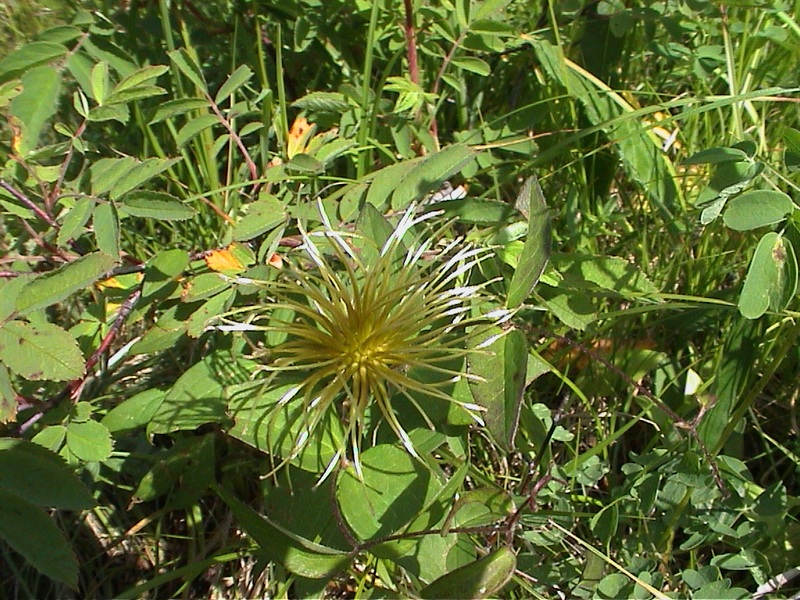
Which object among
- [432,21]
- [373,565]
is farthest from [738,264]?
[373,565]

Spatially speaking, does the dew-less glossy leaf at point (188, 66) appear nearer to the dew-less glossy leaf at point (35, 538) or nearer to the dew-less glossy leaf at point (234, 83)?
the dew-less glossy leaf at point (234, 83)

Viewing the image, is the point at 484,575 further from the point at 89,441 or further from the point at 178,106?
the point at 178,106

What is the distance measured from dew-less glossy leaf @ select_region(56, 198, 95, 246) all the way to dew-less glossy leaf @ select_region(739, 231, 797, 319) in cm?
115

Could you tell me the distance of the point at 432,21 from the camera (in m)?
1.76

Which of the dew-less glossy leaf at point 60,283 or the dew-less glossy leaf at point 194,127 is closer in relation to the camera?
the dew-less glossy leaf at point 60,283

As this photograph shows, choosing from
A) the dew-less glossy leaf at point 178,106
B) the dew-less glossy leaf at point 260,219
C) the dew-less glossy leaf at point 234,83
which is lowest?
the dew-less glossy leaf at point 260,219

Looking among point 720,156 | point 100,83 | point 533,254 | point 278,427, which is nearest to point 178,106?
point 100,83

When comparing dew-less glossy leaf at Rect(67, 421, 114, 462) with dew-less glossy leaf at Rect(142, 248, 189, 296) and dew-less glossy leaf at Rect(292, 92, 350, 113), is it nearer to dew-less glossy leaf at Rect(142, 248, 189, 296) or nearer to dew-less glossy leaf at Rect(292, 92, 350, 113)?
→ dew-less glossy leaf at Rect(142, 248, 189, 296)

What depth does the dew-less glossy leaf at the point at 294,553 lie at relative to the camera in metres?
1.11

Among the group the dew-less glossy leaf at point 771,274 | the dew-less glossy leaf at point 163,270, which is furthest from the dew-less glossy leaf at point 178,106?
the dew-less glossy leaf at point 771,274

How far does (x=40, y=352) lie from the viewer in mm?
1217

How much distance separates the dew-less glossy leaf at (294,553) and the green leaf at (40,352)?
1.21 feet

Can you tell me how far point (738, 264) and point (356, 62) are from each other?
1.09 meters

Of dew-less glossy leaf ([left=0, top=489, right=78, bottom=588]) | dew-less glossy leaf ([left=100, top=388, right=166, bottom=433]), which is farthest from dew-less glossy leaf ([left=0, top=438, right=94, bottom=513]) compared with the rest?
dew-less glossy leaf ([left=100, top=388, right=166, bottom=433])
